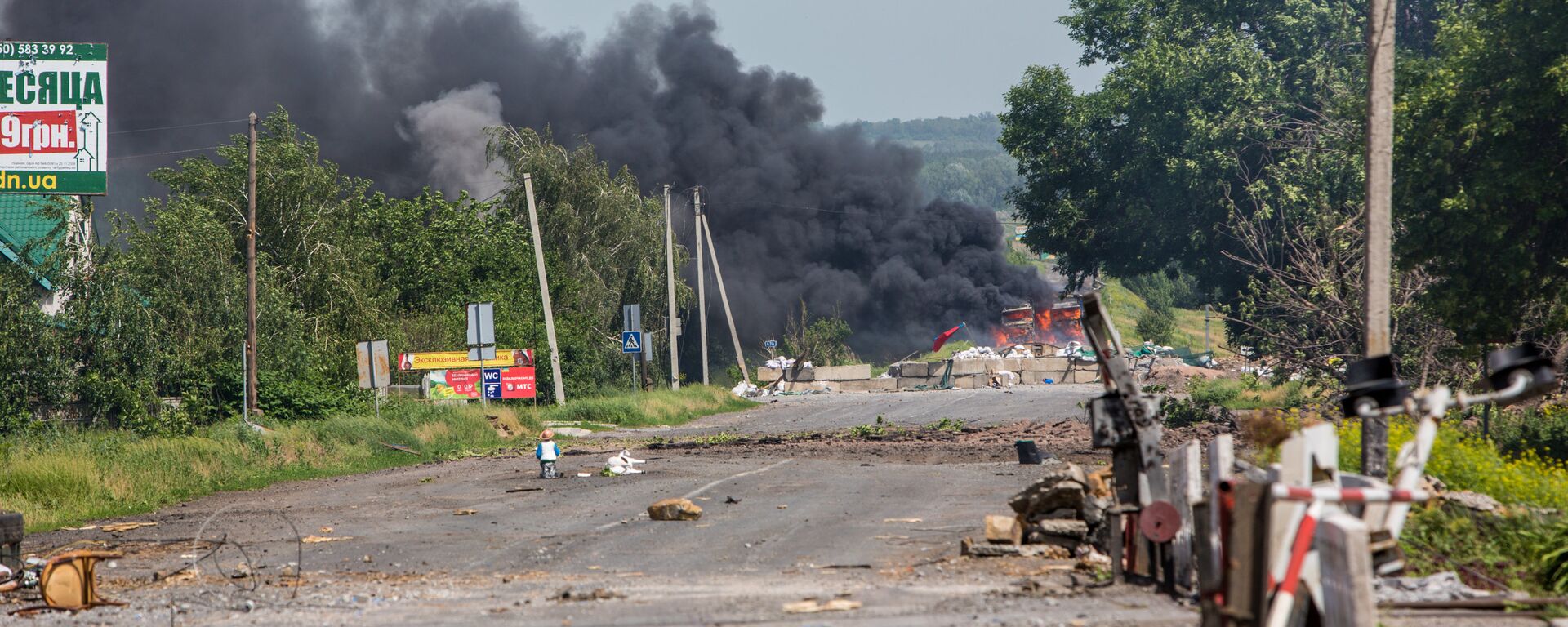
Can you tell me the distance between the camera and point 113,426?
92.7ft

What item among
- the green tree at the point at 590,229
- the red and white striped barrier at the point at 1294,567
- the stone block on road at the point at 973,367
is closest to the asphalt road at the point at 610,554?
the red and white striped barrier at the point at 1294,567

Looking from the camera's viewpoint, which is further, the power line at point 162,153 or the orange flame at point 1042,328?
the orange flame at point 1042,328

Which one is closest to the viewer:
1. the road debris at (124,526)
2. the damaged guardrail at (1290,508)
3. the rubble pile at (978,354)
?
the damaged guardrail at (1290,508)

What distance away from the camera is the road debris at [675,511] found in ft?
50.5

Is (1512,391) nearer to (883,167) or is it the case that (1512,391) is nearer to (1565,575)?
(1565,575)

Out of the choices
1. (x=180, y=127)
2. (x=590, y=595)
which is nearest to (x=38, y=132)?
(x=590, y=595)

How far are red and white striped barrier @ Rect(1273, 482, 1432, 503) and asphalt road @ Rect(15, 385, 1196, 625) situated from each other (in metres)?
2.15

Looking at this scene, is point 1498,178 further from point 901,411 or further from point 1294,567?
point 901,411

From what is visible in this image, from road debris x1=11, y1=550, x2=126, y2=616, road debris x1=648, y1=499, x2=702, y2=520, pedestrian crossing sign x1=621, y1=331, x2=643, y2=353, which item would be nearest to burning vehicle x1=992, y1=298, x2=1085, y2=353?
pedestrian crossing sign x1=621, y1=331, x2=643, y2=353

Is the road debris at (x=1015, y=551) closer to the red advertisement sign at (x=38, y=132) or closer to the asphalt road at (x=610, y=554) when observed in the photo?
the asphalt road at (x=610, y=554)

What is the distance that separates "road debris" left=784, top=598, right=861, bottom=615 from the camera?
8.97 m

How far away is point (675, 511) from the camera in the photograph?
1543 cm

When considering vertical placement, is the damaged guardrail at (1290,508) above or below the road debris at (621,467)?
above

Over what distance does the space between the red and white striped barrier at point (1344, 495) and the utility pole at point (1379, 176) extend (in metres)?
5.71
